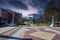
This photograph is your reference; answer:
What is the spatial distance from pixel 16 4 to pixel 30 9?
523 mm

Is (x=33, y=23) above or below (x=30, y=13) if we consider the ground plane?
below

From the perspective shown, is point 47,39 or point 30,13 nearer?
point 47,39

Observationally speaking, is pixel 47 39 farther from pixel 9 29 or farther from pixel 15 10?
pixel 9 29

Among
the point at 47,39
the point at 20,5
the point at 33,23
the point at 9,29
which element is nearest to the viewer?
the point at 47,39

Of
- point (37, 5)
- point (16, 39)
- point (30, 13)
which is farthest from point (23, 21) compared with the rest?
point (16, 39)

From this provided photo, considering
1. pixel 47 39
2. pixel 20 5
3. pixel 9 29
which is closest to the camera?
pixel 47 39

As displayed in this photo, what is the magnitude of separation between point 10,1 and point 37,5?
98 cm

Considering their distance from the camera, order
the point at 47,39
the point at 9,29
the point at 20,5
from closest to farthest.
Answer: the point at 47,39, the point at 20,5, the point at 9,29

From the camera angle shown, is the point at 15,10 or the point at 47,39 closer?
the point at 47,39

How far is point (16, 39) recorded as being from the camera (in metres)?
4.49

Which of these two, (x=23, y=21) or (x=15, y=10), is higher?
(x=15, y=10)

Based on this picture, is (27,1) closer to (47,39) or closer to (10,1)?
(10,1)

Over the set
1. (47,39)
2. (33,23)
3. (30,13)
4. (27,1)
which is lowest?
(47,39)

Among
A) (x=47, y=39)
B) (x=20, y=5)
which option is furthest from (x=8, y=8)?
(x=47, y=39)
